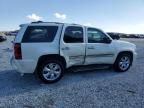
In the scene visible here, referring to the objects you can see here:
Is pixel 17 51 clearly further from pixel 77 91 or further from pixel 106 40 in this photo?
pixel 106 40

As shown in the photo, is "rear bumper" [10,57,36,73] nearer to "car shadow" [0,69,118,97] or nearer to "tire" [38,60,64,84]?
"tire" [38,60,64,84]

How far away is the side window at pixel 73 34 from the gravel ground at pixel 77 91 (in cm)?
130

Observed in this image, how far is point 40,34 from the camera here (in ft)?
19.6

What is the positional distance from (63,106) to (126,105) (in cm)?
140

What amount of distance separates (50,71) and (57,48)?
2.42 ft

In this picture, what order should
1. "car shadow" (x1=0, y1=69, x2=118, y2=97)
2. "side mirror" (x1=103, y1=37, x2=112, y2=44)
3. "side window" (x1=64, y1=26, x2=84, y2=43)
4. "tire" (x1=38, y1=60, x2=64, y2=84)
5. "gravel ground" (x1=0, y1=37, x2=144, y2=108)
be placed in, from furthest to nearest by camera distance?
"side mirror" (x1=103, y1=37, x2=112, y2=44) < "side window" (x1=64, y1=26, x2=84, y2=43) < "tire" (x1=38, y1=60, x2=64, y2=84) < "car shadow" (x1=0, y1=69, x2=118, y2=97) < "gravel ground" (x1=0, y1=37, x2=144, y2=108)

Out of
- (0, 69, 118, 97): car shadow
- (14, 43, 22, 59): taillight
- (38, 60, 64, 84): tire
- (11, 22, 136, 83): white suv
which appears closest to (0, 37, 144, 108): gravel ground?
(0, 69, 118, 97): car shadow

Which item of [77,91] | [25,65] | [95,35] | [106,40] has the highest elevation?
[95,35]

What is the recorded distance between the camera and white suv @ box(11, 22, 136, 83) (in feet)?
19.0

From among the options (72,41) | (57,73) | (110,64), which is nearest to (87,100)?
(57,73)

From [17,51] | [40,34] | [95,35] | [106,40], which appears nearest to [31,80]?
[17,51]

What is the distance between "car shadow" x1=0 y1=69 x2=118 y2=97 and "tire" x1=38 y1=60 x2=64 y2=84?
0.18 metres

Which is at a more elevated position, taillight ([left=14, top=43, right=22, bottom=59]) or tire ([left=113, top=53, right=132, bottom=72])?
taillight ([left=14, top=43, right=22, bottom=59])

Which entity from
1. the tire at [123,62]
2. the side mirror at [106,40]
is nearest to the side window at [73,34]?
the side mirror at [106,40]
